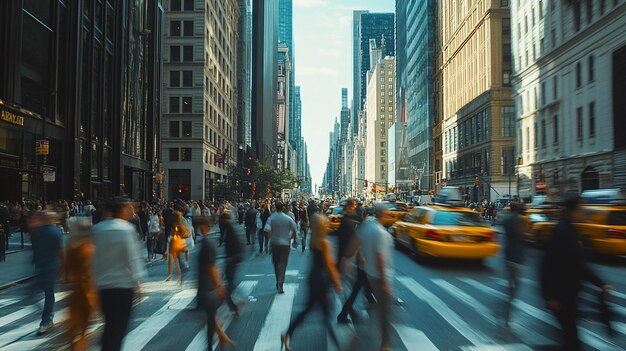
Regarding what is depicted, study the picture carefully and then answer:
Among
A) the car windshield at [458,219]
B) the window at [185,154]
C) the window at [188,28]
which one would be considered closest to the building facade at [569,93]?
the car windshield at [458,219]

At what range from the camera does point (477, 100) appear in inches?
2840

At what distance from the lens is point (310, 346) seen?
22.1ft

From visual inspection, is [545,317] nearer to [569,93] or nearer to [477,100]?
[569,93]

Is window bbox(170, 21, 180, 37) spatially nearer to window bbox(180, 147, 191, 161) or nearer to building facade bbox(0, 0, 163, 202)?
window bbox(180, 147, 191, 161)

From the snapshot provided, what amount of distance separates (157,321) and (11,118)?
21.2 metres

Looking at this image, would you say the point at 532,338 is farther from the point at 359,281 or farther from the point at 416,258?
the point at 416,258

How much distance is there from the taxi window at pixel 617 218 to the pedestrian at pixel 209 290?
503 inches

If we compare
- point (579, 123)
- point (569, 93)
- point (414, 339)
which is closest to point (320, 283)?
point (414, 339)

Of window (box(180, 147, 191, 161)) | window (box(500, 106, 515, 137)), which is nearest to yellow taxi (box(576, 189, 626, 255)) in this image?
window (box(180, 147, 191, 161))

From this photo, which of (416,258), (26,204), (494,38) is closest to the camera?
(416,258)

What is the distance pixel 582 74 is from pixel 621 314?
38391 mm

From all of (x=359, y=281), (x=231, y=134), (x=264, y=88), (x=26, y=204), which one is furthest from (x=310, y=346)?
(x=264, y=88)

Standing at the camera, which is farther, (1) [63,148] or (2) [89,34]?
(2) [89,34]

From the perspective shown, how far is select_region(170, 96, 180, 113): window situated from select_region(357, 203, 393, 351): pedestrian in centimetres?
5951
